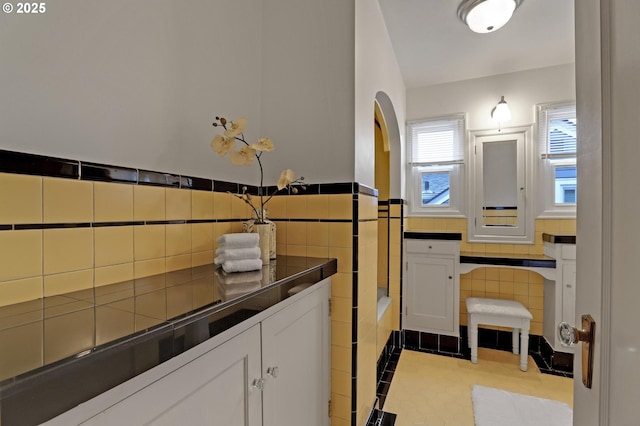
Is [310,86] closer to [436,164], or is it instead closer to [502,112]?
[436,164]

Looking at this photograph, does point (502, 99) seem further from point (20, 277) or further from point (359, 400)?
point (20, 277)

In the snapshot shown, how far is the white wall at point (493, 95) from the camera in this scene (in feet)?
8.57

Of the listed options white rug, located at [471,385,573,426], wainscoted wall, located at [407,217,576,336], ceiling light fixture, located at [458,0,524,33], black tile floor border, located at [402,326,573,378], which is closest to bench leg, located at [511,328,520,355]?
black tile floor border, located at [402,326,573,378]

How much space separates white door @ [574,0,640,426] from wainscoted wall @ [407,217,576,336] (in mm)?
2465

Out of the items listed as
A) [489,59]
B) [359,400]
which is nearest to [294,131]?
[359,400]

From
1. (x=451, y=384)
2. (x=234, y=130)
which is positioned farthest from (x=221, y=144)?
(x=451, y=384)

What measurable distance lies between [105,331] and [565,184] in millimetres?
3333

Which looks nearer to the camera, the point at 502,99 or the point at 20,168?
the point at 20,168

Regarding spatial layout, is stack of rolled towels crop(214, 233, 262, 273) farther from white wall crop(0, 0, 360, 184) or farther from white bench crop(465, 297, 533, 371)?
white bench crop(465, 297, 533, 371)

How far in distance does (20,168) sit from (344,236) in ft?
3.75

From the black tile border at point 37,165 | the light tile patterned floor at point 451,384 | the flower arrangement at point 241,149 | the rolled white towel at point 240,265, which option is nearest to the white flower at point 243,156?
the flower arrangement at point 241,149

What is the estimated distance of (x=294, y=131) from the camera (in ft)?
5.18

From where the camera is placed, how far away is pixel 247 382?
2.67ft

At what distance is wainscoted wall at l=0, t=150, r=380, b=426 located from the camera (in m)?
0.74
